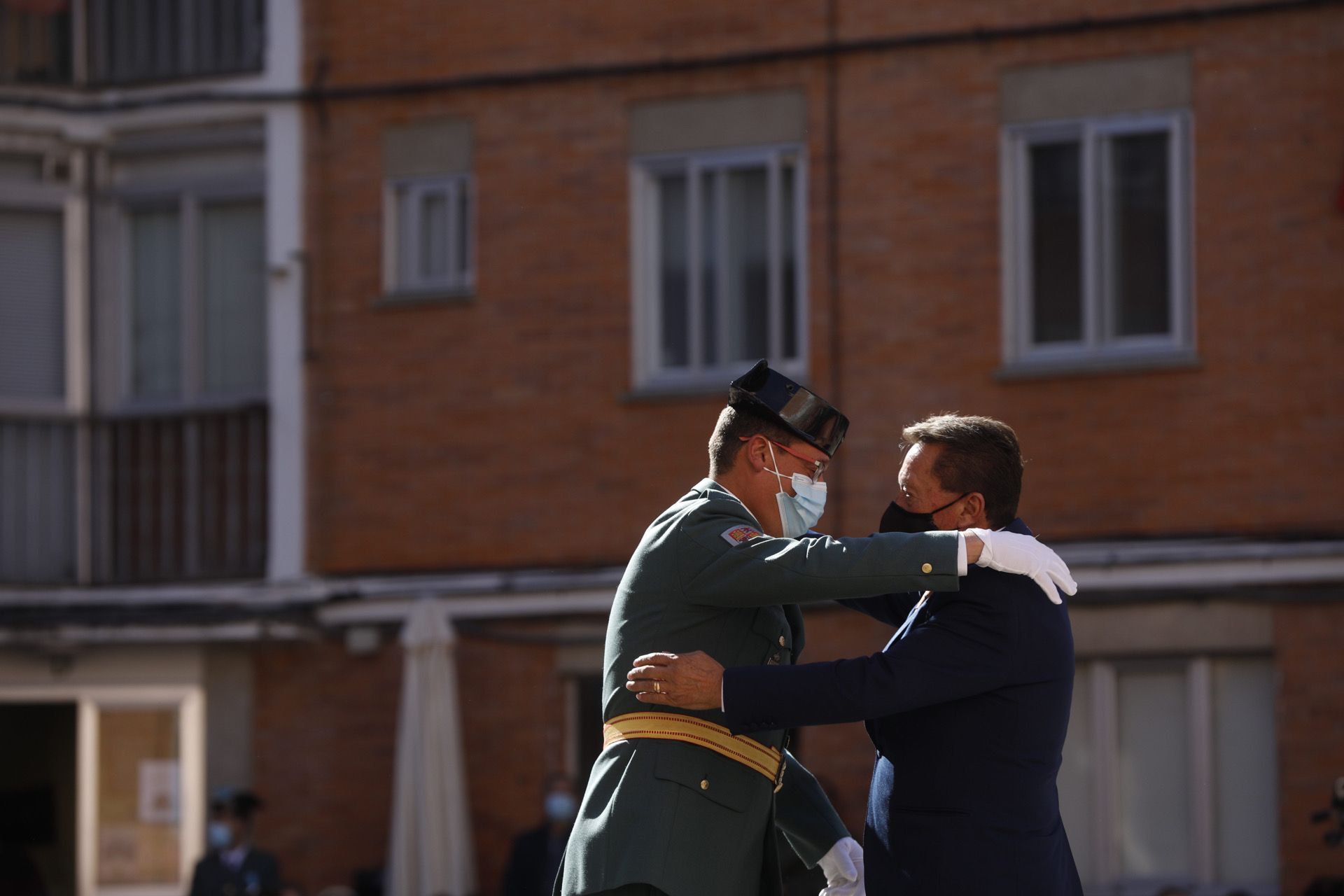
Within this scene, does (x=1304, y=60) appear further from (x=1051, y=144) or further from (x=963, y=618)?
(x=963, y=618)

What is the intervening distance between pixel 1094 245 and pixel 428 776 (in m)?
5.51

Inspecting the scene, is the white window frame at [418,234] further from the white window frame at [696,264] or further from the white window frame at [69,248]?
the white window frame at [69,248]

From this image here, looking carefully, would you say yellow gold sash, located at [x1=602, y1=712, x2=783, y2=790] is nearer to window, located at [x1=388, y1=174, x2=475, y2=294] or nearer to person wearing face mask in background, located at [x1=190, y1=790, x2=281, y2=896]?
person wearing face mask in background, located at [x1=190, y1=790, x2=281, y2=896]

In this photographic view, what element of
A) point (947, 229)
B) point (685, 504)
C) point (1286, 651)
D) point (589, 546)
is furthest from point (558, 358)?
point (685, 504)

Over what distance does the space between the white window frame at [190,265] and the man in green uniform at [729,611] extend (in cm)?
1124

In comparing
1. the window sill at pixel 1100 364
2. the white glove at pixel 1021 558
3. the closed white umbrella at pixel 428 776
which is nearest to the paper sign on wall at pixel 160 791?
the closed white umbrella at pixel 428 776

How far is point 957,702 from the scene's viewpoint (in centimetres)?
591

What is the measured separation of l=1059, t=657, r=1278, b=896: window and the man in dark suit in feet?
28.2

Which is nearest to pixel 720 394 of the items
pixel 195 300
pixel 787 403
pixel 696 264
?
pixel 696 264

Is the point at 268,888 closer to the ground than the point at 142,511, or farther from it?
closer to the ground

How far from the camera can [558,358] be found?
16.0 m

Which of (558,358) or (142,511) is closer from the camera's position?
(558,358)

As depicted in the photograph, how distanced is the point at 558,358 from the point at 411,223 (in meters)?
1.56

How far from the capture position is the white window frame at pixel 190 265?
55.9 ft
